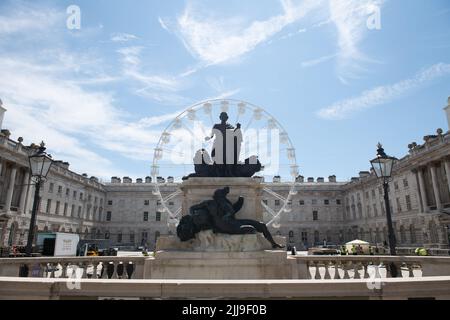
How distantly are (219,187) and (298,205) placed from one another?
66.6 meters

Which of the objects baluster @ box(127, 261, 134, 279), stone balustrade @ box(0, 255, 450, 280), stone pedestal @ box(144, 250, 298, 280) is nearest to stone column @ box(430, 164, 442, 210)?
stone balustrade @ box(0, 255, 450, 280)

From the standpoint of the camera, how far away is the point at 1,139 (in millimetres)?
40469

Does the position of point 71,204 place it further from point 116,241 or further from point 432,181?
point 432,181

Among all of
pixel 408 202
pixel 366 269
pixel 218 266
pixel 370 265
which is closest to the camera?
pixel 218 266

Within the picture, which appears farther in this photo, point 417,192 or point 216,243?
point 417,192

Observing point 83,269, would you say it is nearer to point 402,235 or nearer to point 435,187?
point 435,187

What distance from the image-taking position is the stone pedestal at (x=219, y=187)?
38.7ft

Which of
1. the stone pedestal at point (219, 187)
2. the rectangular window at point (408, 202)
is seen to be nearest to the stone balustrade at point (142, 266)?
the stone pedestal at point (219, 187)

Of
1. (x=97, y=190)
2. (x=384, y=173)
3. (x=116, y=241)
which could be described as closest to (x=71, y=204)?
(x=97, y=190)

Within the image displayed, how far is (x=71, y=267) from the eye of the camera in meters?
9.64

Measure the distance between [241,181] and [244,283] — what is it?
8.01 meters

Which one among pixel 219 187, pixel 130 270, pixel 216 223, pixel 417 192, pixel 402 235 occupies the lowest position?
pixel 130 270

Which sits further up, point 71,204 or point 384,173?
point 71,204

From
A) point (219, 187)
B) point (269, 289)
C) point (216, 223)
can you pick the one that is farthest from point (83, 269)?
point (269, 289)
